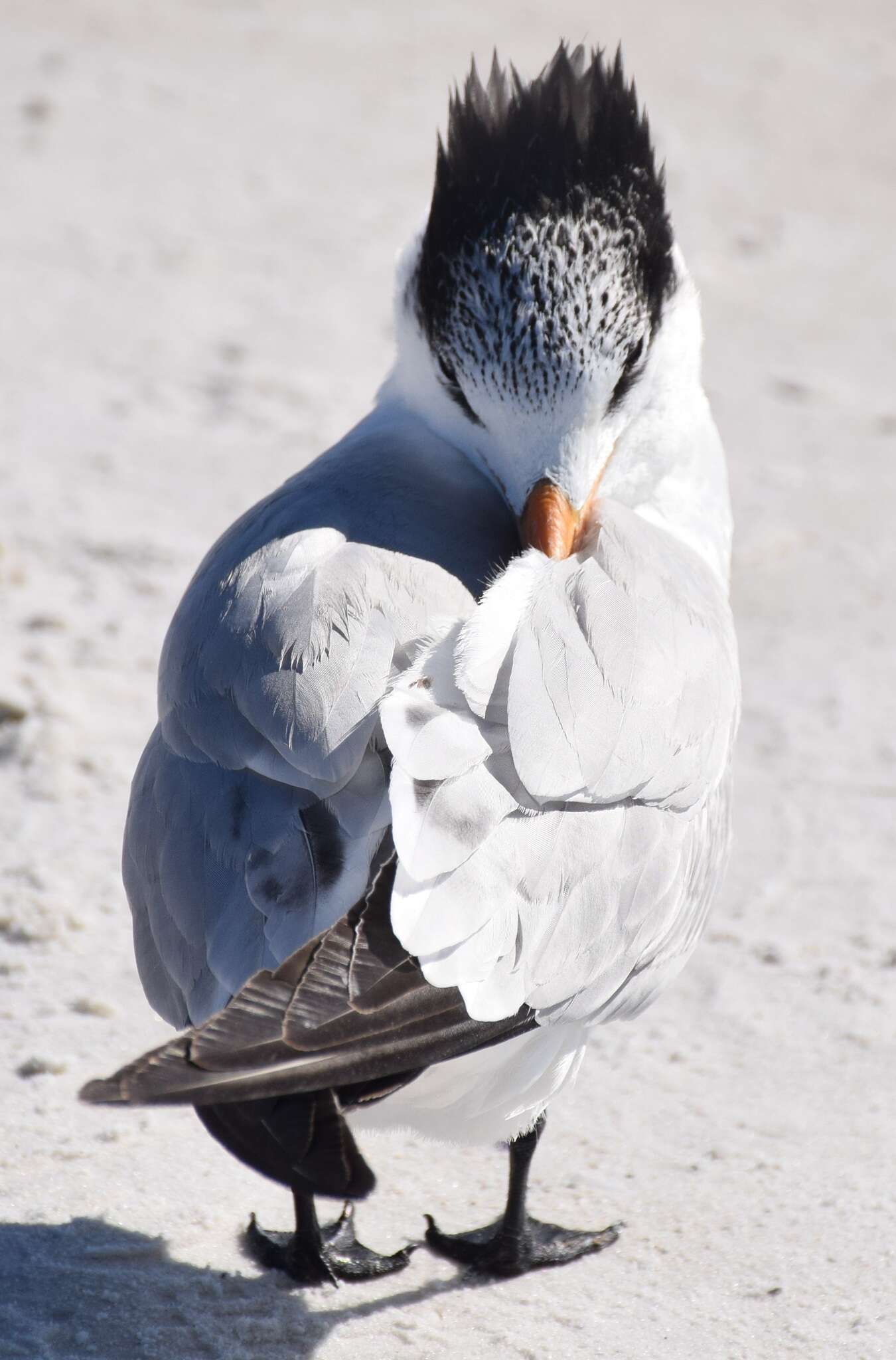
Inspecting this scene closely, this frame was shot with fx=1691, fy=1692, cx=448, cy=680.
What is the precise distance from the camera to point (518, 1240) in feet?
10.5

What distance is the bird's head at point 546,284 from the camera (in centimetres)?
328

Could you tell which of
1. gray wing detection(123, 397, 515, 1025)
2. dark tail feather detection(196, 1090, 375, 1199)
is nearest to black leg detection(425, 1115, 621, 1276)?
gray wing detection(123, 397, 515, 1025)

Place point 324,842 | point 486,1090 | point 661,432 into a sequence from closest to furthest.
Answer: point 324,842 < point 486,1090 < point 661,432

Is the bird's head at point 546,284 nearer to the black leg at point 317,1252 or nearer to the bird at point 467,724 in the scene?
the bird at point 467,724

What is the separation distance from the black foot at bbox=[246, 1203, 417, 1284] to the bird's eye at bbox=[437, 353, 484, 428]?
1.62 meters

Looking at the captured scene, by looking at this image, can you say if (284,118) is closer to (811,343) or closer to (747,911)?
(811,343)

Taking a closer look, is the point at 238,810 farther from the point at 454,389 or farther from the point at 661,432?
the point at 661,432

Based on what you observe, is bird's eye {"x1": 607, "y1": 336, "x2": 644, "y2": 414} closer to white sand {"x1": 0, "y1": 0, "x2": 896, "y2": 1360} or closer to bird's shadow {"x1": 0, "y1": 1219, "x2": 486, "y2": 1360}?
white sand {"x1": 0, "y1": 0, "x2": 896, "y2": 1360}

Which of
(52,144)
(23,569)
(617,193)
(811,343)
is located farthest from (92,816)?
(52,144)

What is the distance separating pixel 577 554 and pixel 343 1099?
1.24m

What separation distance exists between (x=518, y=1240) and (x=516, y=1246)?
0.02m

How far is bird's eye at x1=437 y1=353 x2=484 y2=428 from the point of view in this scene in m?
3.53

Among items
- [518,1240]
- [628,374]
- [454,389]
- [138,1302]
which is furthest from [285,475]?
[138,1302]

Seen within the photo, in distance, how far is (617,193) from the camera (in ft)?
11.5
